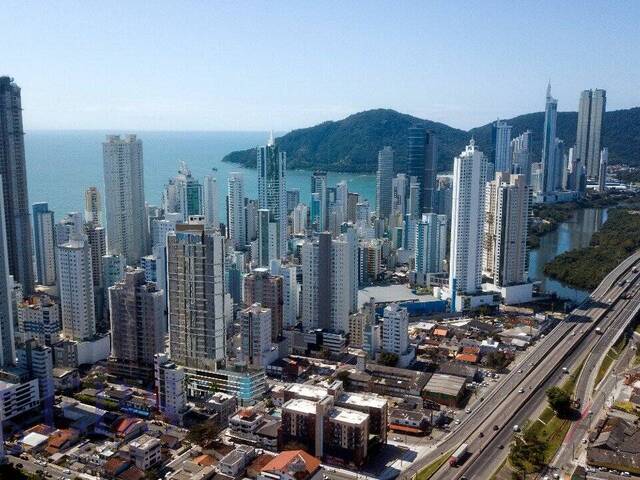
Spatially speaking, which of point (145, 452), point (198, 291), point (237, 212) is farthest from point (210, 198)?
point (145, 452)

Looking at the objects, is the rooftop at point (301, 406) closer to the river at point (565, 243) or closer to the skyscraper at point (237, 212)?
the river at point (565, 243)

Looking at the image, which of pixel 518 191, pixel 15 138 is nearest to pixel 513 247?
pixel 518 191

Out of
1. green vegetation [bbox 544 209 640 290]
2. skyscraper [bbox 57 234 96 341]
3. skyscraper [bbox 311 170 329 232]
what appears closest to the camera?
skyscraper [bbox 57 234 96 341]

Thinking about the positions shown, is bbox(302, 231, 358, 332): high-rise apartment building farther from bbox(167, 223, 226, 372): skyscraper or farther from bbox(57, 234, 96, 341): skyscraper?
bbox(57, 234, 96, 341): skyscraper

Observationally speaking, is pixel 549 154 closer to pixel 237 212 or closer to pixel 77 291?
pixel 237 212

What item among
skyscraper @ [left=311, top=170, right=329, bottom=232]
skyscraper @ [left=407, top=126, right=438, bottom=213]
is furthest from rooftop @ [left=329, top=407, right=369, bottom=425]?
skyscraper @ [left=407, top=126, right=438, bottom=213]
